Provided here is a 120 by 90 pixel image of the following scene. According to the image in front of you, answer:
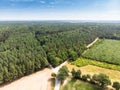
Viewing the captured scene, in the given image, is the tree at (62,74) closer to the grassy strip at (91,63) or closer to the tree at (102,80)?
the tree at (102,80)

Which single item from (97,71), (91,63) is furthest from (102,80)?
(91,63)

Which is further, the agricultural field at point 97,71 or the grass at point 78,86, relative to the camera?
the agricultural field at point 97,71

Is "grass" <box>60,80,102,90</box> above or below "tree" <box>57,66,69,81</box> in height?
below

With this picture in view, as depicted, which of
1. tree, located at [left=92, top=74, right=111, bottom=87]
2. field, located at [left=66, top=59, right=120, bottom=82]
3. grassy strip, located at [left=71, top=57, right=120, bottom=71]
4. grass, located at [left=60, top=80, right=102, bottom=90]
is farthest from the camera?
grassy strip, located at [left=71, top=57, right=120, bottom=71]

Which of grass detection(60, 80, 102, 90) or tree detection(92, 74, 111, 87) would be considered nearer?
tree detection(92, 74, 111, 87)

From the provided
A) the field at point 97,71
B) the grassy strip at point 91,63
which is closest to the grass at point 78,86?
the field at point 97,71

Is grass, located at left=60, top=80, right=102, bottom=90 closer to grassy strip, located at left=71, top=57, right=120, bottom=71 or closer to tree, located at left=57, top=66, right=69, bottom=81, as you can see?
tree, located at left=57, top=66, right=69, bottom=81

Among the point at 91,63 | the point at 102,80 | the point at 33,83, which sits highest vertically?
the point at 102,80

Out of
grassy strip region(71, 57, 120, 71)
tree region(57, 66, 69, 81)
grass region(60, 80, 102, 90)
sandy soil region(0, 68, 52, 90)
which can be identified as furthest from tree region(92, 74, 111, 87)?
grassy strip region(71, 57, 120, 71)

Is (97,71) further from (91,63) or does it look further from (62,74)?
(62,74)
